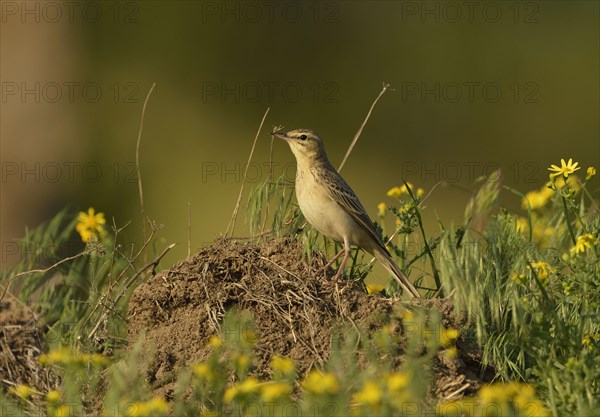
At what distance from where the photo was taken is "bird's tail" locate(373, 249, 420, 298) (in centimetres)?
738

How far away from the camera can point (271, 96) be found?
57.0ft

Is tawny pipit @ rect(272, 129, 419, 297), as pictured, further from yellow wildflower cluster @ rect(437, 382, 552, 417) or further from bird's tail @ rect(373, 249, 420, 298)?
yellow wildflower cluster @ rect(437, 382, 552, 417)

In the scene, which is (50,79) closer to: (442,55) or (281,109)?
(281,109)

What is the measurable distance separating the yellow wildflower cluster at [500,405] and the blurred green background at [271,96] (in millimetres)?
9270

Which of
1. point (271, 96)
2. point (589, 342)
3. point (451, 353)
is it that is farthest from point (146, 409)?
point (271, 96)

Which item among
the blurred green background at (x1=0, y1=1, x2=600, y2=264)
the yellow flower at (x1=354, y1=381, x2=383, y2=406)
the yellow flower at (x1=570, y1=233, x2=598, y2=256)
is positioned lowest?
the blurred green background at (x1=0, y1=1, x2=600, y2=264)

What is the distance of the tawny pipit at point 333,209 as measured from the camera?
25.7ft

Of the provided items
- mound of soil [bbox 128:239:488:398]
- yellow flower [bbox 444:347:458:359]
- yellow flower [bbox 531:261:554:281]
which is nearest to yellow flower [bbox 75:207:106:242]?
mound of soil [bbox 128:239:488:398]

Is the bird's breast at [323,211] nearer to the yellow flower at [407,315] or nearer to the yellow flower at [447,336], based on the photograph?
the yellow flower at [407,315]

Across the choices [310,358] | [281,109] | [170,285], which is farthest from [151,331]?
[281,109]

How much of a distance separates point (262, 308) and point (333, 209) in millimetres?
1556

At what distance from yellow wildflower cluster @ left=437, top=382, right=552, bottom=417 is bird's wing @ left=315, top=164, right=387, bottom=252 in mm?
2388

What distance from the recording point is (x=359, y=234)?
8.01m

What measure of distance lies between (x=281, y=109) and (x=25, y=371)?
1017cm
